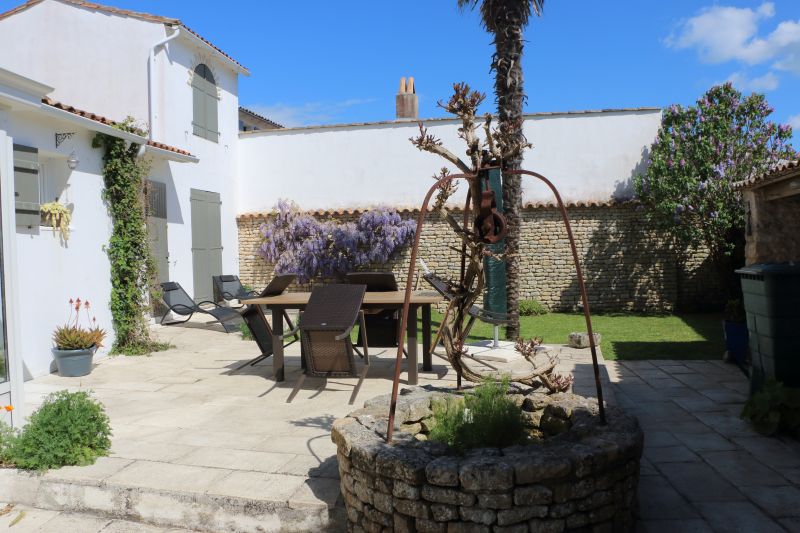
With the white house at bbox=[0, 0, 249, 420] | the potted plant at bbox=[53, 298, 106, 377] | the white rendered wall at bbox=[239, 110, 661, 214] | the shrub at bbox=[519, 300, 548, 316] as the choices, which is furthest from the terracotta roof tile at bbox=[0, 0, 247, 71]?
the shrub at bbox=[519, 300, 548, 316]

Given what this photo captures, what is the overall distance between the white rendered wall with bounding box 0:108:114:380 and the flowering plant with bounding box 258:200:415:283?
5717 millimetres

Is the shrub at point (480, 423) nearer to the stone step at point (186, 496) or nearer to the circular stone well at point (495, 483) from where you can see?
the circular stone well at point (495, 483)

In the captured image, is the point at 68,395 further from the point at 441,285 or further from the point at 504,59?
the point at 504,59

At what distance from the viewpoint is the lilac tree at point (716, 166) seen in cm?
1140

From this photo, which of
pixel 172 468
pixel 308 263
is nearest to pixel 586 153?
pixel 308 263

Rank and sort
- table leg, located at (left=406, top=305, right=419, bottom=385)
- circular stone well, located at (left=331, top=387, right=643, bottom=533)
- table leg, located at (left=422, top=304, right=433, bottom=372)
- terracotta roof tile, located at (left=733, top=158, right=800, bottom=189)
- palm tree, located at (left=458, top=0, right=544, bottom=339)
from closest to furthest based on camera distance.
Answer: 1. circular stone well, located at (left=331, top=387, right=643, bottom=533)
2. table leg, located at (left=406, top=305, right=419, bottom=385)
3. table leg, located at (left=422, top=304, right=433, bottom=372)
4. terracotta roof tile, located at (left=733, top=158, right=800, bottom=189)
5. palm tree, located at (left=458, top=0, right=544, bottom=339)

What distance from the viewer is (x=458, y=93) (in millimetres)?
3150

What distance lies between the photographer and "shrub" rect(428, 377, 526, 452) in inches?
116

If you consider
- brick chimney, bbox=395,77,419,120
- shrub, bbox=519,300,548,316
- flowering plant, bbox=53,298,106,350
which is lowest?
shrub, bbox=519,300,548,316

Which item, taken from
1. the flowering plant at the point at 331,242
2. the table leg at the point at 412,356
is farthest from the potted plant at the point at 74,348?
the flowering plant at the point at 331,242

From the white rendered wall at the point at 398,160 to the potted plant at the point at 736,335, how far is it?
654 cm

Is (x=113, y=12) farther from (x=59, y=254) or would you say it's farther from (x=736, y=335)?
(x=736, y=335)

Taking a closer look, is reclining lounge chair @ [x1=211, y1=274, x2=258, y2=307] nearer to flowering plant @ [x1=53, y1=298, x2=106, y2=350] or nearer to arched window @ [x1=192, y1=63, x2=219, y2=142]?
arched window @ [x1=192, y1=63, x2=219, y2=142]

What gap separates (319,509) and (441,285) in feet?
12.2
